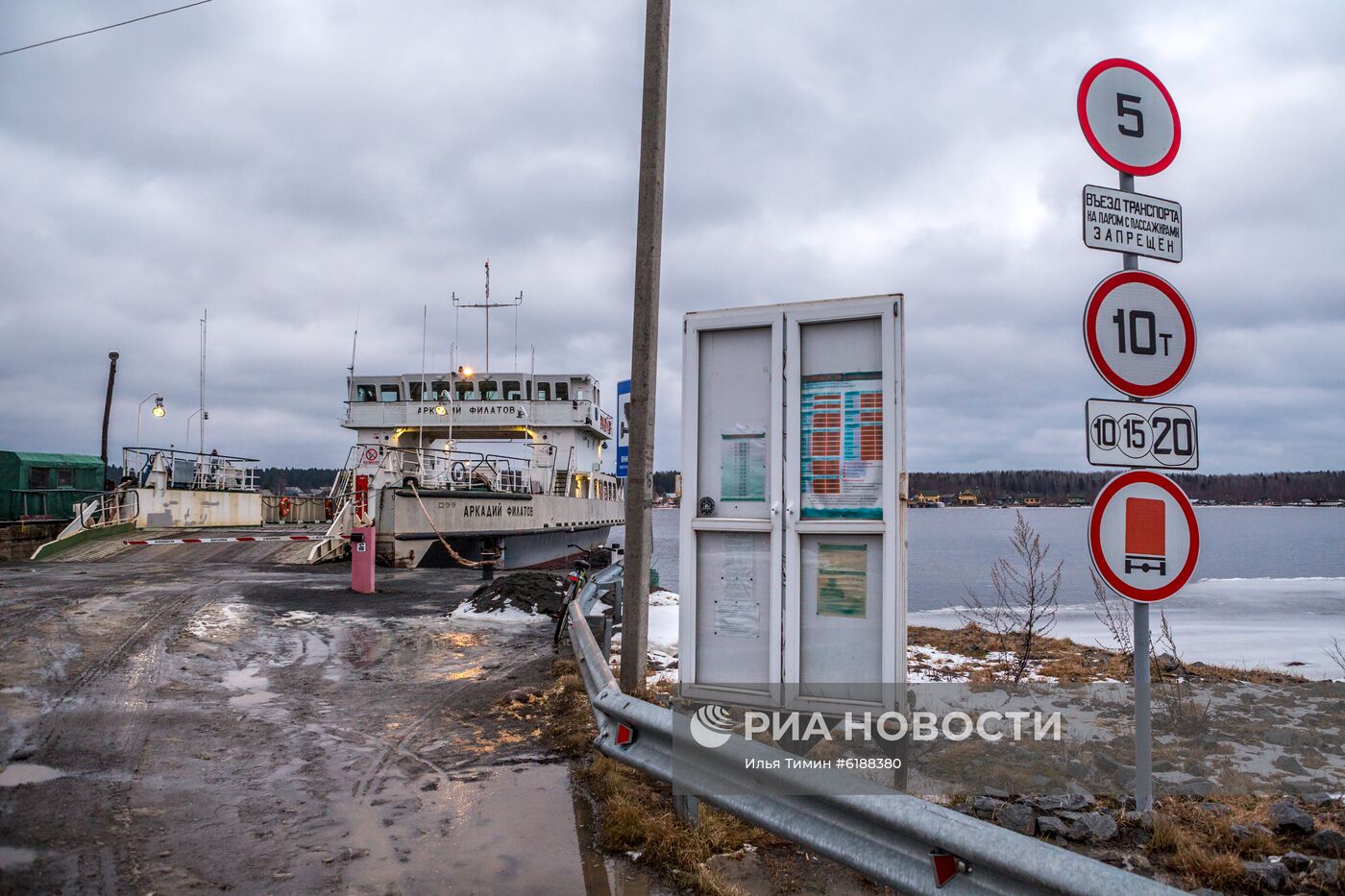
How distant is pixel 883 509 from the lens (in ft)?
14.6

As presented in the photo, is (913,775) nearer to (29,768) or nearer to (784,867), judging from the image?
(784,867)

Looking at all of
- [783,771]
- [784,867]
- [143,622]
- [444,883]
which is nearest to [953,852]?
[783,771]

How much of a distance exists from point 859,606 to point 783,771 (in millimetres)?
1727

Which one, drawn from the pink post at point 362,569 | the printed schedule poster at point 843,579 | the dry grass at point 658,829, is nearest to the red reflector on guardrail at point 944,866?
the dry grass at point 658,829

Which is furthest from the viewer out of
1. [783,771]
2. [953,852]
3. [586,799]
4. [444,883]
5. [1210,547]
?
[1210,547]

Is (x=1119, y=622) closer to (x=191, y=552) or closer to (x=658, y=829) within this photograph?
(x=658, y=829)

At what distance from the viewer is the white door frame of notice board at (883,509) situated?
4375 mm

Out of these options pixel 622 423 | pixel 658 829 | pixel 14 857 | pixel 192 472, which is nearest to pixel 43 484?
pixel 192 472

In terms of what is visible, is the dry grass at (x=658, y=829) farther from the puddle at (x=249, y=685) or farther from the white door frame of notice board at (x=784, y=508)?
the puddle at (x=249, y=685)

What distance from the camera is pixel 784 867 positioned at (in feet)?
11.3

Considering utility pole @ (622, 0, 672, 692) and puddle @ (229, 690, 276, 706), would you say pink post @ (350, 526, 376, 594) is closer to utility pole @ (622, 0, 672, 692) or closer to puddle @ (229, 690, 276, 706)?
puddle @ (229, 690, 276, 706)

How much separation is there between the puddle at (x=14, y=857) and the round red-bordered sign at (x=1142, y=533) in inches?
185

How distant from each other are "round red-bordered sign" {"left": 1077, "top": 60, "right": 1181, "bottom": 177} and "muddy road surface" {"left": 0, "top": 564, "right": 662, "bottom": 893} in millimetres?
4064

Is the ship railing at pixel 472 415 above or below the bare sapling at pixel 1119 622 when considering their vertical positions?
above
